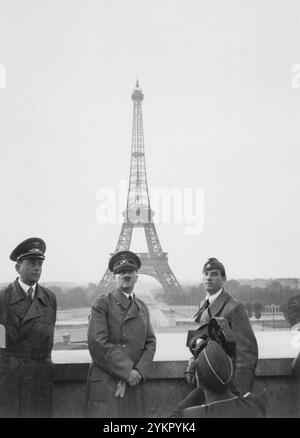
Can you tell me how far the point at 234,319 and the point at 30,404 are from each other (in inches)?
54.2

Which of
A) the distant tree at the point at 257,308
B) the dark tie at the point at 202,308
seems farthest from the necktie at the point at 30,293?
the distant tree at the point at 257,308

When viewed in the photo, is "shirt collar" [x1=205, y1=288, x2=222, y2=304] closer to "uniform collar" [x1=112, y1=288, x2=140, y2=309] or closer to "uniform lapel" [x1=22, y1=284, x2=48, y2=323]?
"uniform collar" [x1=112, y1=288, x2=140, y2=309]

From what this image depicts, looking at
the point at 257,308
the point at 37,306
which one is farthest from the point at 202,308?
the point at 257,308

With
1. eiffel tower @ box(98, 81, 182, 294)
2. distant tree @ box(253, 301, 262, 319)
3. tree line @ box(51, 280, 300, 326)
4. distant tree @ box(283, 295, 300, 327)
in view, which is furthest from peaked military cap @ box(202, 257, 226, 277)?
eiffel tower @ box(98, 81, 182, 294)

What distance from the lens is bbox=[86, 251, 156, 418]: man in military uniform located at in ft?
10.3

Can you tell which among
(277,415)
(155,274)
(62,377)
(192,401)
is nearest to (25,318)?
(62,377)

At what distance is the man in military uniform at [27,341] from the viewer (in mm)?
3188

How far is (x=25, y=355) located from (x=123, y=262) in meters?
0.84

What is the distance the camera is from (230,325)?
3266 millimetres

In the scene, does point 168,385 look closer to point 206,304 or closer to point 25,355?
point 206,304

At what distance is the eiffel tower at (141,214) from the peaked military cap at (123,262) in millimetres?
21030

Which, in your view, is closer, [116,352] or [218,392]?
[218,392]

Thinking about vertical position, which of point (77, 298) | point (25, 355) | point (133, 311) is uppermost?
point (133, 311)

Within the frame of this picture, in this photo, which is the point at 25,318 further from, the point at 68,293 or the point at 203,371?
the point at 68,293
